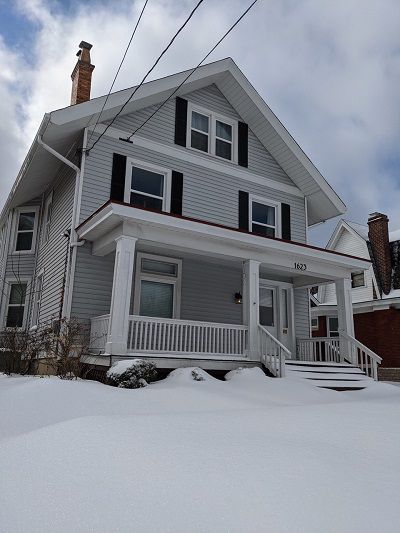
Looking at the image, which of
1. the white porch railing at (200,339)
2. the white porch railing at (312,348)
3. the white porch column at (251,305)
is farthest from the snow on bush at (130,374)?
the white porch railing at (312,348)

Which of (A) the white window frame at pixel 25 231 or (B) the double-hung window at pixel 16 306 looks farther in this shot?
(A) the white window frame at pixel 25 231

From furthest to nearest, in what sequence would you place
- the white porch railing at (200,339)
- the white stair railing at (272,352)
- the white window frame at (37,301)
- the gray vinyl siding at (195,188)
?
the white window frame at (37,301) < the gray vinyl siding at (195,188) < the white stair railing at (272,352) < the white porch railing at (200,339)

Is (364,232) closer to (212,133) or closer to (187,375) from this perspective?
(212,133)

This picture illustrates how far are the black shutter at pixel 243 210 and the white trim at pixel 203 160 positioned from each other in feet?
1.89

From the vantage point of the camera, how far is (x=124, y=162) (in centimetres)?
1054

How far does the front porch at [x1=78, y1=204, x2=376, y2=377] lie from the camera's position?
8156mm

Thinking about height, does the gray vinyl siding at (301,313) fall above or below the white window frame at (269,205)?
below

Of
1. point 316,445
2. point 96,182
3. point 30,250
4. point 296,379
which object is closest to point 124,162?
point 96,182

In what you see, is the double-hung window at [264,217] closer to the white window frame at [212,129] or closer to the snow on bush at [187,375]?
the white window frame at [212,129]

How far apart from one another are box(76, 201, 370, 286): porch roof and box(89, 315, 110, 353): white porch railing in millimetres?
1539

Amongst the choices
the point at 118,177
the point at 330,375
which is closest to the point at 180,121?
the point at 118,177

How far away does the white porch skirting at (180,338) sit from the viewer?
841cm

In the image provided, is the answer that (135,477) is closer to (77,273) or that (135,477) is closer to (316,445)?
(316,445)

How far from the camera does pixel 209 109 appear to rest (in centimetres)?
1259
